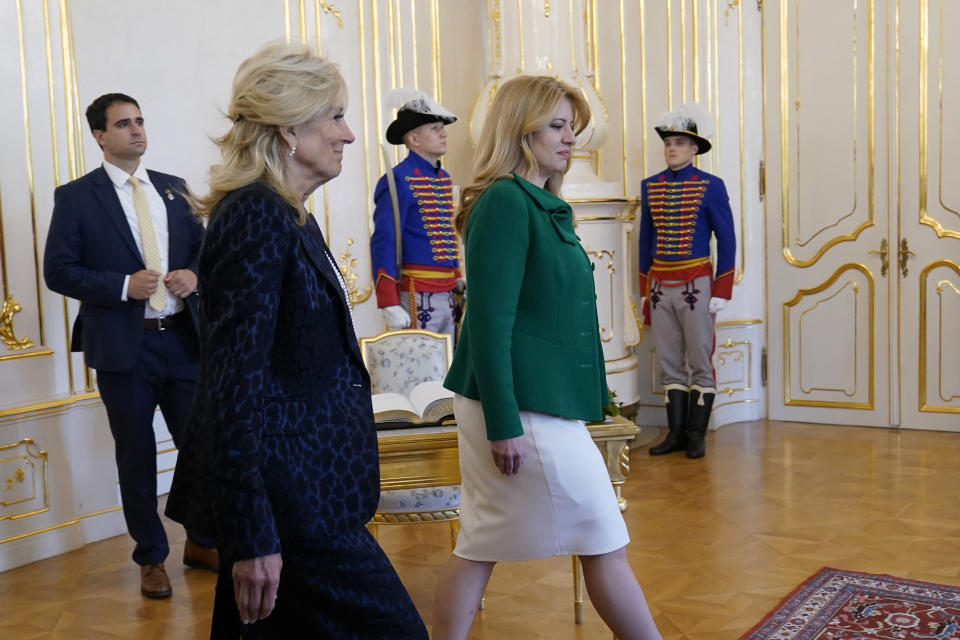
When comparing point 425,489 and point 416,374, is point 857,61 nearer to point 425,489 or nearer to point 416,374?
point 416,374

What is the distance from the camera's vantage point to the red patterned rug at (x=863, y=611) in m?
2.80

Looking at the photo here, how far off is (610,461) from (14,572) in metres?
2.22

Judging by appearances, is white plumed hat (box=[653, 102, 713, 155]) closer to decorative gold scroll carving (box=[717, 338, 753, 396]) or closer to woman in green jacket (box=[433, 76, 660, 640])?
decorative gold scroll carving (box=[717, 338, 753, 396])

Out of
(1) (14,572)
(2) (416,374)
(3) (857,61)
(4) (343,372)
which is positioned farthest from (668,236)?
(4) (343,372)

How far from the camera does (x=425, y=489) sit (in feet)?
9.78

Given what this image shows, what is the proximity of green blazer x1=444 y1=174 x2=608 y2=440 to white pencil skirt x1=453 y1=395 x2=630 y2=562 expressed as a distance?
0.06 m

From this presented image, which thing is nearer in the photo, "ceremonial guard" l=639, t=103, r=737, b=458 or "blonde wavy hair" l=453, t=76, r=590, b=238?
"blonde wavy hair" l=453, t=76, r=590, b=238

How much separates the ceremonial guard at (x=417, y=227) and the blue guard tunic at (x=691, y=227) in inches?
54.7

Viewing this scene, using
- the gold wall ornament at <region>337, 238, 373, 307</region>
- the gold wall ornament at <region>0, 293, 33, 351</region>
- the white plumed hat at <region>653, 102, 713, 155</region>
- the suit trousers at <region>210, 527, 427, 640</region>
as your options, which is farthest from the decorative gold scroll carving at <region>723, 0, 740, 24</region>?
the suit trousers at <region>210, 527, 427, 640</region>

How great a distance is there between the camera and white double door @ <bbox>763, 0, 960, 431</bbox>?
5.62 meters

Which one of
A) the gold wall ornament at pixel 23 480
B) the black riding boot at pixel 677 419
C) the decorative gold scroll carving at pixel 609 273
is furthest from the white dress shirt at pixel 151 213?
the black riding boot at pixel 677 419

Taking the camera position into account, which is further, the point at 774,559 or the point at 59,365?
the point at 59,365

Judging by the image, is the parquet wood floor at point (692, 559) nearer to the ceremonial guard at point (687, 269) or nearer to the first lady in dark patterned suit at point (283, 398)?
the ceremonial guard at point (687, 269)

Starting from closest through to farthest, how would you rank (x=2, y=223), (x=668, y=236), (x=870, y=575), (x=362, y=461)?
(x=362, y=461) → (x=870, y=575) → (x=2, y=223) → (x=668, y=236)
